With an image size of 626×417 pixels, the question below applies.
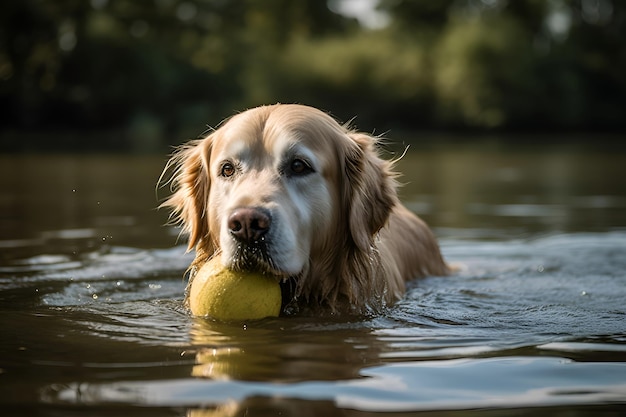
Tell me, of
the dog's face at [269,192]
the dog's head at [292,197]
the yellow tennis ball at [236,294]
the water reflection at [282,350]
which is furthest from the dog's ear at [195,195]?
the water reflection at [282,350]

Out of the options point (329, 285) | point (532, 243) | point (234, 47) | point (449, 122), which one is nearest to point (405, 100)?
point (449, 122)

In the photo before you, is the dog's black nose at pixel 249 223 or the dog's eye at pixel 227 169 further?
the dog's eye at pixel 227 169

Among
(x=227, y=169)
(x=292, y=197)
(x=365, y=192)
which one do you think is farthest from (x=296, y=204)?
(x=365, y=192)

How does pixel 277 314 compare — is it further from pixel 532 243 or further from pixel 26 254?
pixel 532 243

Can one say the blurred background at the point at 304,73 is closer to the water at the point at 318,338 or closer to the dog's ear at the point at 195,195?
the water at the point at 318,338

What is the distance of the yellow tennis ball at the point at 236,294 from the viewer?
5.09 meters

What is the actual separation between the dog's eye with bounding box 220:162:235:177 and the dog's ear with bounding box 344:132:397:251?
2.59 ft

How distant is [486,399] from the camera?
3.58 m

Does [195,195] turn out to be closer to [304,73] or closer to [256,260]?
[256,260]

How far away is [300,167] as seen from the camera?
5395mm

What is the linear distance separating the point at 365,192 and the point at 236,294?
1.23 metres

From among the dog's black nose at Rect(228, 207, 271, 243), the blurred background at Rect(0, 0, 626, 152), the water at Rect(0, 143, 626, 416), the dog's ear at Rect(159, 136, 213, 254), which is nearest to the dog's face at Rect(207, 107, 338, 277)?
the dog's black nose at Rect(228, 207, 271, 243)

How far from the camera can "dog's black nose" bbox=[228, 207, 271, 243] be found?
4714mm

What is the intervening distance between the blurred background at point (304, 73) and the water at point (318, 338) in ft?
103
